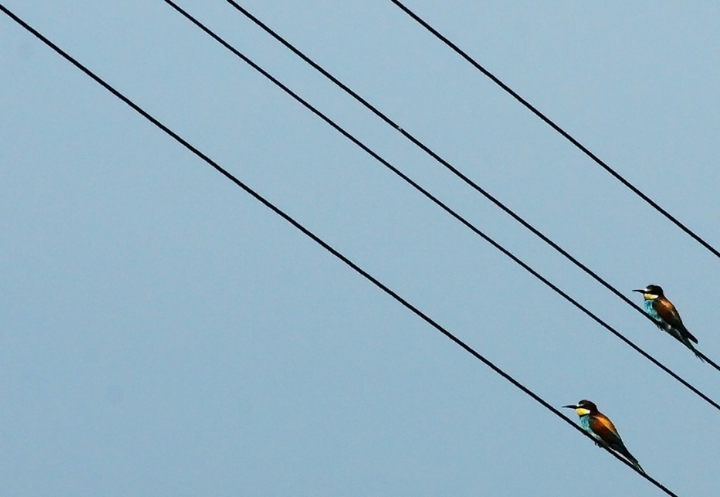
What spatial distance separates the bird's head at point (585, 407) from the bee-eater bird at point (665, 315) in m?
1.15

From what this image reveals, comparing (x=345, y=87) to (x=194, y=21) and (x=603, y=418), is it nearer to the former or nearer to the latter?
(x=194, y=21)

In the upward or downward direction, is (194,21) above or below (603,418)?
below

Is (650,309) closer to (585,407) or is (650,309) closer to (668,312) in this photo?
(668,312)

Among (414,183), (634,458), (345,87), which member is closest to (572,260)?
(414,183)

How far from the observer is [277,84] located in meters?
8.28

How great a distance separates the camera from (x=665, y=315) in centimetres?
1647

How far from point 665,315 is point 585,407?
1.47m

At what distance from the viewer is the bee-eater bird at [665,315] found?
16.1 m

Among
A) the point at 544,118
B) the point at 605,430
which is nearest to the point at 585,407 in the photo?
the point at 605,430

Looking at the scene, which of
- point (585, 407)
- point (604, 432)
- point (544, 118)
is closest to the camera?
point (544, 118)

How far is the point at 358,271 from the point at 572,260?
1436mm

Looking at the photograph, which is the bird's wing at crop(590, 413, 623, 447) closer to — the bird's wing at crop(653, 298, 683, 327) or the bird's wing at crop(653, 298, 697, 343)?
the bird's wing at crop(653, 298, 697, 343)

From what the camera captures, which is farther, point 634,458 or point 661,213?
point 634,458

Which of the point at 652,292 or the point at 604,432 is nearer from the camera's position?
the point at 604,432
